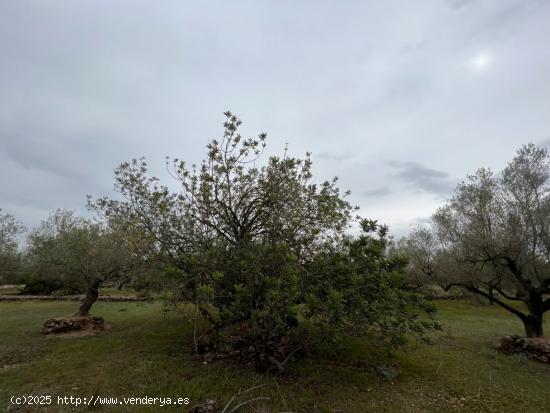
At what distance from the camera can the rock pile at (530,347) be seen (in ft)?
35.0

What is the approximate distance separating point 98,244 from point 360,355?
12523mm

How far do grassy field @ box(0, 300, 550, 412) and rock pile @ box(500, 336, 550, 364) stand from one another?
1.70 ft

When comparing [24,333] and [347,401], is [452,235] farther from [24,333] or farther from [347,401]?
[24,333]

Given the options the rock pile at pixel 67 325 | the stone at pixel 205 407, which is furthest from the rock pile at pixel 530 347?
the rock pile at pixel 67 325

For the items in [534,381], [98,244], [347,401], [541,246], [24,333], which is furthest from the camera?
[98,244]

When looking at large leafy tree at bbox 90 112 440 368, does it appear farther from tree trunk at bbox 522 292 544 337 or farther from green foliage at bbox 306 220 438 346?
tree trunk at bbox 522 292 544 337

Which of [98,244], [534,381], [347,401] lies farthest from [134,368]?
[534,381]

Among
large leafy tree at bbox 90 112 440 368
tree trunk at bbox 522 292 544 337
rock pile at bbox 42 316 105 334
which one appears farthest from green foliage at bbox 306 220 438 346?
rock pile at bbox 42 316 105 334

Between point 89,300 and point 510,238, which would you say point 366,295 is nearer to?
point 510,238

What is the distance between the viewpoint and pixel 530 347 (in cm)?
1111

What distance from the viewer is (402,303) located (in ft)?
25.1

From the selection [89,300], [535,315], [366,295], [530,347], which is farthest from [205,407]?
[535,315]

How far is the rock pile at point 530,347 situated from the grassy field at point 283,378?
0.52 meters

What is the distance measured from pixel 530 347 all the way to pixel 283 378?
30.0 feet
